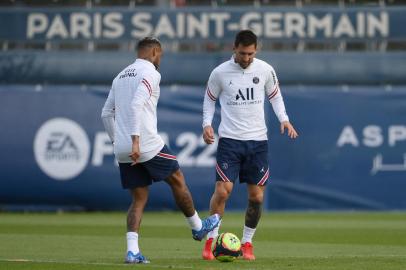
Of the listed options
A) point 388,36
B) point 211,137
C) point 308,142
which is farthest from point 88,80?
point 211,137

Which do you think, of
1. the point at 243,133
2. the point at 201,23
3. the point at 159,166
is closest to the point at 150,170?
the point at 159,166

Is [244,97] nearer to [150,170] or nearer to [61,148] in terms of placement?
[150,170]

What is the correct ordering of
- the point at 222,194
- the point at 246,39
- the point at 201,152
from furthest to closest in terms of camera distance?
the point at 201,152
the point at 222,194
the point at 246,39

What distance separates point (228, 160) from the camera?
11508 mm

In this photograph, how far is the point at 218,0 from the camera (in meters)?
23.7

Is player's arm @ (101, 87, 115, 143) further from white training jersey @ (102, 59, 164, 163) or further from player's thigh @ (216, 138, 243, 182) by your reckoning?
player's thigh @ (216, 138, 243, 182)

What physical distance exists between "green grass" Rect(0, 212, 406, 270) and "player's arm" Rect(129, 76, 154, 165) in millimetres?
1109

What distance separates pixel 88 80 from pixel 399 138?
6.35 metres

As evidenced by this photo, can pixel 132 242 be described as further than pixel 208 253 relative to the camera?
No

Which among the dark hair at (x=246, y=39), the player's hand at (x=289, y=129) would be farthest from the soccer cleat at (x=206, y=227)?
the dark hair at (x=246, y=39)

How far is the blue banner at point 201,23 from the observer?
896 inches

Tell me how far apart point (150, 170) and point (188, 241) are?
384cm

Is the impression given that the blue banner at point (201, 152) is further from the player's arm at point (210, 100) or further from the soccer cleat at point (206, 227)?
the soccer cleat at point (206, 227)

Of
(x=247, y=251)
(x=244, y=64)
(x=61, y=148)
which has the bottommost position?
(x=61, y=148)
